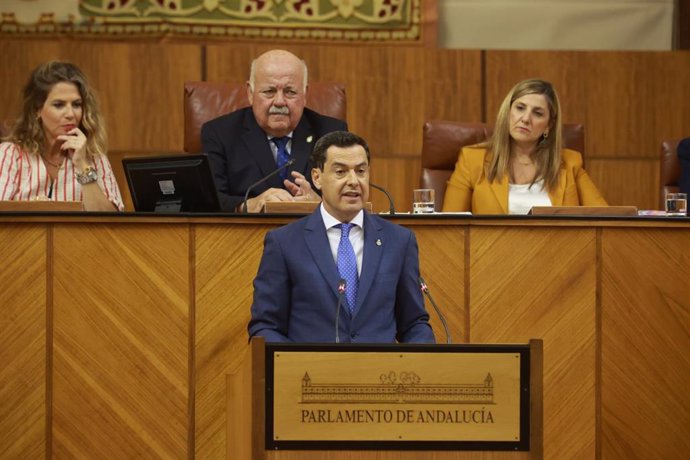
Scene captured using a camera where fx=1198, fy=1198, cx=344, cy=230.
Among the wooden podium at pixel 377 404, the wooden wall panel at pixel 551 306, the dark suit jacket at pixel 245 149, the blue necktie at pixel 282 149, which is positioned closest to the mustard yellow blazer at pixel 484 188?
the dark suit jacket at pixel 245 149

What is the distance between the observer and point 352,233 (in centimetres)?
326

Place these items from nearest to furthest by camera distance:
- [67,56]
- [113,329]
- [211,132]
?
[113,329], [211,132], [67,56]

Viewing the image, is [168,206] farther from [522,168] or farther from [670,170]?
[670,170]

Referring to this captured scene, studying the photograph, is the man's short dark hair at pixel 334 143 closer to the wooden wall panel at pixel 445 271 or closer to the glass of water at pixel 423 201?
the wooden wall panel at pixel 445 271

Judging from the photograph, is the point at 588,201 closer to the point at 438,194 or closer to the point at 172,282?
the point at 438,194

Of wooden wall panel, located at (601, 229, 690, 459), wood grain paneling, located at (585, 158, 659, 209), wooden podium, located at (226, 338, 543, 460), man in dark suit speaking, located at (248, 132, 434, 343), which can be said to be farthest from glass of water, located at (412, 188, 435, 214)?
wood grain paneling, located at (585, 158, 659, 209)

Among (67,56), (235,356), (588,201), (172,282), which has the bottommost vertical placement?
(235,356)

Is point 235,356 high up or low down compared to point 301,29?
down

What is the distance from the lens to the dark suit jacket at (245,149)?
4.36m

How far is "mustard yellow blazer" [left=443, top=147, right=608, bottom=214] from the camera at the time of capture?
4504 millimetres

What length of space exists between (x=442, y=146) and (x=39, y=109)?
61.7 inches

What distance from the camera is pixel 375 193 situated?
5566 mm

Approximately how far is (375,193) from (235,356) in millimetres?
2110

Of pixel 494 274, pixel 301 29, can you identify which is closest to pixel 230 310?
pixel 494 274
